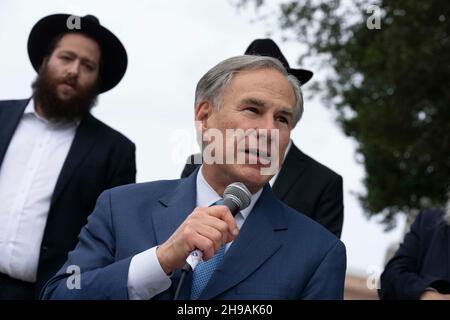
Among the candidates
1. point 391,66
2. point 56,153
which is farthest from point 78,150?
point 391,66

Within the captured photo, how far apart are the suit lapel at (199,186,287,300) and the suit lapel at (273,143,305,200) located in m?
1.86

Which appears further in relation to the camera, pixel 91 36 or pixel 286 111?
pixel 91 36

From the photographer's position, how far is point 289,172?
5.20 meters

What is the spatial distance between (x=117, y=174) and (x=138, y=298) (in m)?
2.19

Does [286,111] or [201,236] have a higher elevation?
[286,111]

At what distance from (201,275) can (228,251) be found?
0.14 meters

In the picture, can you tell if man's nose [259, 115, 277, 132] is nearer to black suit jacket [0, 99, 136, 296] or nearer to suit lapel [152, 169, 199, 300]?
suit lapel [152, 169, 199, 300]

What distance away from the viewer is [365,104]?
20.5m

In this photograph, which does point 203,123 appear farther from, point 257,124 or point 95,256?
point 95,256

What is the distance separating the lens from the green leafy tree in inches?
685

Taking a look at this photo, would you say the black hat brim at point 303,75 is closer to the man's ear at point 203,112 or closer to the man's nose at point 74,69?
the man's nose at point 74,69

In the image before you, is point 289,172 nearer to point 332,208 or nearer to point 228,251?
point 332,208

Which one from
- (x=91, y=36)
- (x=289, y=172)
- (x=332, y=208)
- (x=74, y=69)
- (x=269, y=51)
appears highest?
(x=91, y=36)

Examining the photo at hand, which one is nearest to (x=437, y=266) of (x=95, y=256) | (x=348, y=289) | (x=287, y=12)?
(x=95, y=256)
